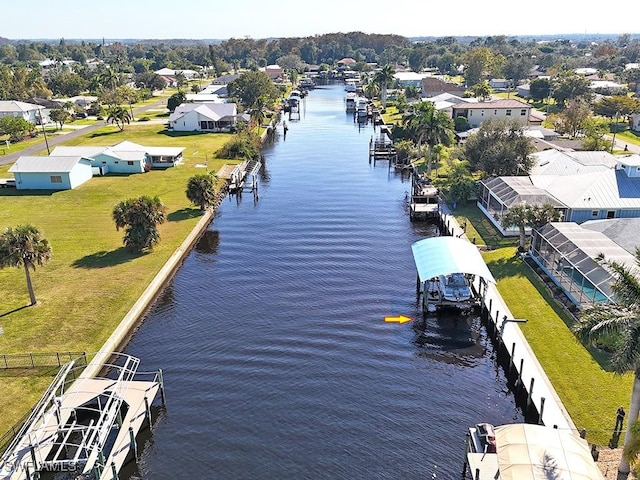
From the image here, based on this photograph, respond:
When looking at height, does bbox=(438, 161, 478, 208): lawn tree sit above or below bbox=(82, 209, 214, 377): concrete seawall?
above

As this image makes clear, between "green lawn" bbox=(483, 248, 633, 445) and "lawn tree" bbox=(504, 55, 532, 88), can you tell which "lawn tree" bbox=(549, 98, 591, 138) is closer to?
"green lawn" bbox=(483, 248, 633, 445)

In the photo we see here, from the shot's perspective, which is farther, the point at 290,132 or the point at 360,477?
the point at 290,132

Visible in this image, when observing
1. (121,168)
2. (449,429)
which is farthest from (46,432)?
(121,168)

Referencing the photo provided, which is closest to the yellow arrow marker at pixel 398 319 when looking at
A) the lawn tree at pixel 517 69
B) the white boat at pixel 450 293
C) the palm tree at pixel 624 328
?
the white boat at pixel 450 293

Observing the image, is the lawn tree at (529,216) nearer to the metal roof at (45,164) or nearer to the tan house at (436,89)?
the metal roof at (45,164)

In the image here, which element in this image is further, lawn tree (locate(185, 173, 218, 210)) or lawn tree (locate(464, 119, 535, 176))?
lawn tree (locate(464, 119, 535, 176))

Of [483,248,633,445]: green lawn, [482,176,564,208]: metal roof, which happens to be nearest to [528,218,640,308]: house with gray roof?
[483,248,633,445]: green lawn

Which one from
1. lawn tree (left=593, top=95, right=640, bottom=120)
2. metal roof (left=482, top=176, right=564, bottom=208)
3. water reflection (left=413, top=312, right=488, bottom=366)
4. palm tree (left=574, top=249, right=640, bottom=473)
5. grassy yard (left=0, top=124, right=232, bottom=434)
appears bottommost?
water reflection (left=413, top=312, right=488, bottom=366)

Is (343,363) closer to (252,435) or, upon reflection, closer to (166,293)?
(252,435)
